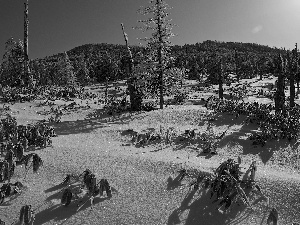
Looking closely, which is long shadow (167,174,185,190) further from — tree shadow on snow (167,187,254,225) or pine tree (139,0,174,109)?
pine tree (139,0,174,109)

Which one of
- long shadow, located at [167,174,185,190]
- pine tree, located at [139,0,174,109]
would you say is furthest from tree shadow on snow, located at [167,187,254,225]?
pine tree, located at [139,0,174,109]

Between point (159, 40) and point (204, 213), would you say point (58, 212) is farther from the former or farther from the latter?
point (159, 40)

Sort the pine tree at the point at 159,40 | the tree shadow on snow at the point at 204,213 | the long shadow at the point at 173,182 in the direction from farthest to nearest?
the pine tree at the point at 159,40, the long shadow at the point at 173,182, the tree shadow on snow at the point at 204,213

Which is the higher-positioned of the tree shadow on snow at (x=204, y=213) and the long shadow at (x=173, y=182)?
the long shadow at (x=173, y=182)

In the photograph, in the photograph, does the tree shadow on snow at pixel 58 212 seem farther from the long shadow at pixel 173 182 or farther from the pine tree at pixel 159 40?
the pine tree at pixel 159 40

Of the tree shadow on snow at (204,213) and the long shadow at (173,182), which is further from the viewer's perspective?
the long shadow at (173,182)

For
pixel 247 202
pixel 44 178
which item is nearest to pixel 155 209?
pixel 247 202

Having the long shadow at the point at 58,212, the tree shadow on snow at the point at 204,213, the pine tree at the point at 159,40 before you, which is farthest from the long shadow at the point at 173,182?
the pine tree at the point at 159,40

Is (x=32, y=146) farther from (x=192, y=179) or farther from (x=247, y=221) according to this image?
(x=247, y=221)

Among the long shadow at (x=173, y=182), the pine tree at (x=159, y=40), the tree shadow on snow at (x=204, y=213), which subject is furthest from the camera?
the pine tree at (x=159, y=40)

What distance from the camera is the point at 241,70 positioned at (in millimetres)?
95250

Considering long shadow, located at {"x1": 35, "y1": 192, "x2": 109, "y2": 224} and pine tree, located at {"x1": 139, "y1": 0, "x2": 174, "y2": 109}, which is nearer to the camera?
long shadow, located at {"x1": 35, "y1": 192, "x2": 109, "y2": 224}

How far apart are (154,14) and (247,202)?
761 inches

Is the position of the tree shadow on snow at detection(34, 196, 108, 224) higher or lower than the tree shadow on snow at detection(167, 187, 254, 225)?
higher
